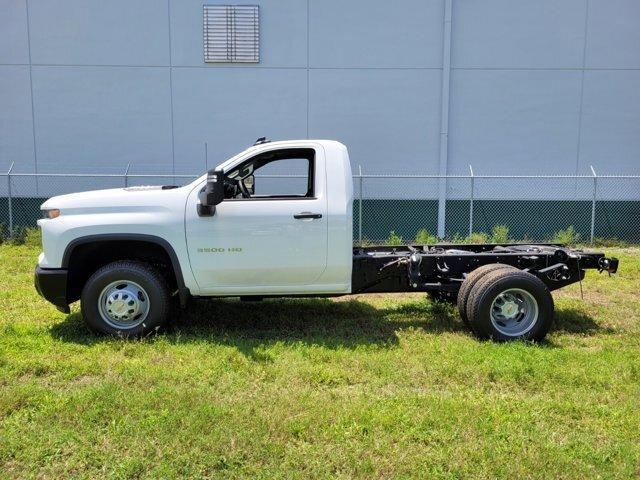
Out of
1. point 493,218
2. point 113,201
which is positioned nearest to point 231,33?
point 493,218

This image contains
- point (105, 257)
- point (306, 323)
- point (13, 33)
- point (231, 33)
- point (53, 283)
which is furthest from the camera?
point (13, 33)

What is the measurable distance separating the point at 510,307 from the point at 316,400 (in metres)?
2.68

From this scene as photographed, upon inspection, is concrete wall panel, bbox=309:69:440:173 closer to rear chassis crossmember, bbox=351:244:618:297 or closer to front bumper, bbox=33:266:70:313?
rear chassis crossmember, bbox=351:244:618:297

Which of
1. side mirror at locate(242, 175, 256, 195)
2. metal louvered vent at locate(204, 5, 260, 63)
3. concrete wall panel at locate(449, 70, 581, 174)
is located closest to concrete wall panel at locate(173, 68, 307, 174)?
metal louvered vent at locate(204, 5, 260, 63)

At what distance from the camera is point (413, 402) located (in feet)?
13.6

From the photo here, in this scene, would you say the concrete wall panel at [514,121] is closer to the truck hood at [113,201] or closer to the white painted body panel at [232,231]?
the white painted body panel at [232,231]

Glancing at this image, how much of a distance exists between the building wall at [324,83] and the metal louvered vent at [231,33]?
0.25 meters

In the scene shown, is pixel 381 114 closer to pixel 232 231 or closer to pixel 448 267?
pixel 448 267

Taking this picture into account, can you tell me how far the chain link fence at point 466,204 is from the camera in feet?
48.5

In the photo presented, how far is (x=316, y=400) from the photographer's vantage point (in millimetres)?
4195

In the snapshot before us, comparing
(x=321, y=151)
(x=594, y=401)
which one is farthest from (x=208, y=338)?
(x=594, y=401)

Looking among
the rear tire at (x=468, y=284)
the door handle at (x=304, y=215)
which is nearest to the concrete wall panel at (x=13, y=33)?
the door handle at (x=304, y=215)

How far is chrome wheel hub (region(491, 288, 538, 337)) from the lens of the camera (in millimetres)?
5783

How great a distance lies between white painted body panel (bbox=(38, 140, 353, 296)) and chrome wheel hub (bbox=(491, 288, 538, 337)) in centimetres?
168
